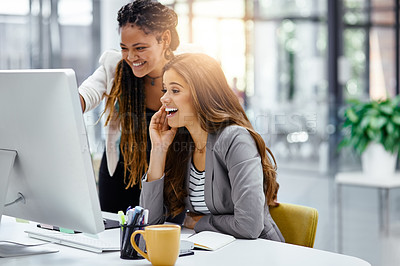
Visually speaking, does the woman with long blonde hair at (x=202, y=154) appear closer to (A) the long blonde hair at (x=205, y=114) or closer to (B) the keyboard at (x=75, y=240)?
(A) the long blonde hair at (x=205, y=114)

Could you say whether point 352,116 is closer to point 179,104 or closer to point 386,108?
point 386,108

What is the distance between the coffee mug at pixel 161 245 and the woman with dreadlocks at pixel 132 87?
3.28 feet

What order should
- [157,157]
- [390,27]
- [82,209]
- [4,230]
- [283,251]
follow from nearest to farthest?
[82,209]
[283,251]
[4,230]
[157,157]
[390,27]

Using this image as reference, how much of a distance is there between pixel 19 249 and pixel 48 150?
36 cm

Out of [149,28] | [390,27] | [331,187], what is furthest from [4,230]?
[390,27]

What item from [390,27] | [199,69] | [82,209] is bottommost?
[82,209]

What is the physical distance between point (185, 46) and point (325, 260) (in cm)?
121

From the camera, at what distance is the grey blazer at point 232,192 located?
160cm

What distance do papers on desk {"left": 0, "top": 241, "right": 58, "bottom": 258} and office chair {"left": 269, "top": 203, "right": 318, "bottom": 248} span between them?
780 millimetres

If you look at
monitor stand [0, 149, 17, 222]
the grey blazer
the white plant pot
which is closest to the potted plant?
the white plant pot

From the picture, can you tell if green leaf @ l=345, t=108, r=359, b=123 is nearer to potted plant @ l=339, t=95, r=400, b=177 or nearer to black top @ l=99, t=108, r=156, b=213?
potted plant @ l=339, t=95, r=400, b=177

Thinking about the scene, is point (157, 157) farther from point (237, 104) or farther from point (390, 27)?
point (390, 27)

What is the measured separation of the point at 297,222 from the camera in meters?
1.79

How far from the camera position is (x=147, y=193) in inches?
70.5
